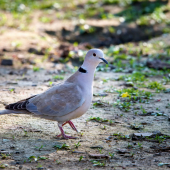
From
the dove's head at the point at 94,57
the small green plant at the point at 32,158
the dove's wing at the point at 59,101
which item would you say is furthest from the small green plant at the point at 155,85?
the small green plant at the point at 32,158

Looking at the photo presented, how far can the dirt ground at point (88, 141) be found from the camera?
3229mm

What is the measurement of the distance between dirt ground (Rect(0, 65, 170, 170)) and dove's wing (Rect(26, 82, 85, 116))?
306 mm

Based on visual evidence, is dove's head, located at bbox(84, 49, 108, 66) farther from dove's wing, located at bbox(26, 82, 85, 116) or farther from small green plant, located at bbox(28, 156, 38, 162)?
small green plant, located at bbox(28, 156, 38, 162)

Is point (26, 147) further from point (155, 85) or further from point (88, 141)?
point (155, 85)

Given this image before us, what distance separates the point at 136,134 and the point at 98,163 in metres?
0.91

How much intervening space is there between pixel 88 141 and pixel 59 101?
0.61m

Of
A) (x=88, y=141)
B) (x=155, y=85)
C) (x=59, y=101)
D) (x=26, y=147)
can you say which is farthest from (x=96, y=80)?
(x=26, y=147)

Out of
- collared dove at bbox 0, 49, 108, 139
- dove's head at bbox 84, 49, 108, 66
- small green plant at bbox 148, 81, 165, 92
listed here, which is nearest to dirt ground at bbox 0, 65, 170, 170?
collared dove at bbox 0, 49, 108, 139

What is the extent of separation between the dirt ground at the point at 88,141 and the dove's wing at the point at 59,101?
306 mm

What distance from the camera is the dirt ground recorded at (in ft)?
10.6

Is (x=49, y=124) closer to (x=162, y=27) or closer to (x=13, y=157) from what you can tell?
(x=13, y=157)

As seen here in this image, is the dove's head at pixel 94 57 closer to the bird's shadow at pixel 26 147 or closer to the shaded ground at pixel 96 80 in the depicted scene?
the shaded ground at pixel 96 80

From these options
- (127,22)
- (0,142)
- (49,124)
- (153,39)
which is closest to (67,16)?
(127,22)

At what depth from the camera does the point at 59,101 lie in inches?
155
